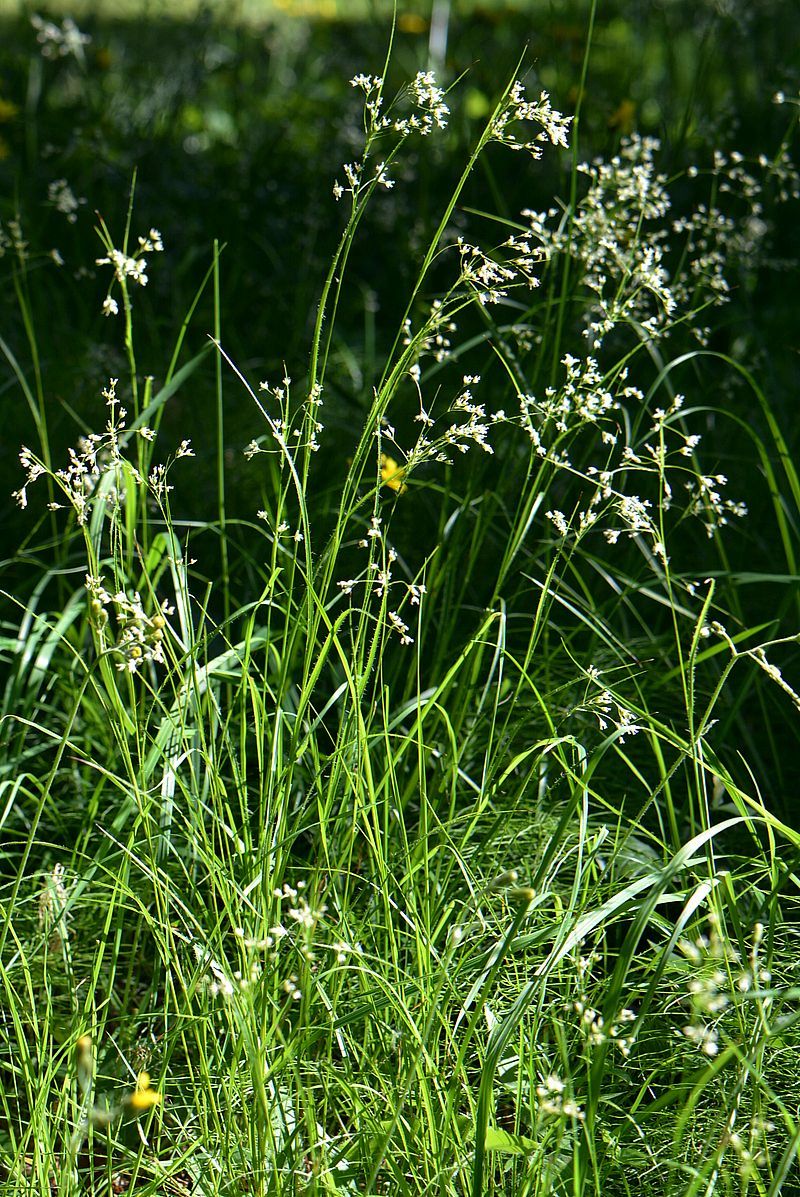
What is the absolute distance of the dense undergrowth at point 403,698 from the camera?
3.78ft

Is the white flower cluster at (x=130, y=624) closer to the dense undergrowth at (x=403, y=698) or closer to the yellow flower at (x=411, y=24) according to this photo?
the dense undergrowth at (x=403, y=698)

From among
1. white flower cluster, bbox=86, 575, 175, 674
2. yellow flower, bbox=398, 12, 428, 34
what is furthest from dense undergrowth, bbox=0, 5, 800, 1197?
yellow flower, bbox=398, 12, 428, 34

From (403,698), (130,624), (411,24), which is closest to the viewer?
(130,624)

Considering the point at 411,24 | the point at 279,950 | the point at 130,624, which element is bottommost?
the point at 279,950

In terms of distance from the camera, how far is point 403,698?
1.61 metres

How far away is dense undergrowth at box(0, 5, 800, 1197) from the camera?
115 cm

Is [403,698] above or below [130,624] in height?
below

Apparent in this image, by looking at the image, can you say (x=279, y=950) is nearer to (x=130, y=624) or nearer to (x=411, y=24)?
(x=130, y=624)


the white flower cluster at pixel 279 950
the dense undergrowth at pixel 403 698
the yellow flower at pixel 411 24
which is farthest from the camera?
the yellow flower at pixel 411 24

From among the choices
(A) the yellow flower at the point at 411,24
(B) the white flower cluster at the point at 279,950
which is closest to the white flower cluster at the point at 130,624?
(B) the white flower cluster at the point at 279,950

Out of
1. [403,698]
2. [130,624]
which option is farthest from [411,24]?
[130,624]

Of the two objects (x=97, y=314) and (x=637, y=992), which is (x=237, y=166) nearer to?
(x=97, y=314)

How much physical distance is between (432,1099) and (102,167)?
9.53ft

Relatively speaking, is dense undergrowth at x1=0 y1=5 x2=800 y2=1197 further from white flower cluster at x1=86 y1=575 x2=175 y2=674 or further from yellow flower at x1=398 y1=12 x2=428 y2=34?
yellow flower at x1=398 y1=12 x2=428 y2=34
